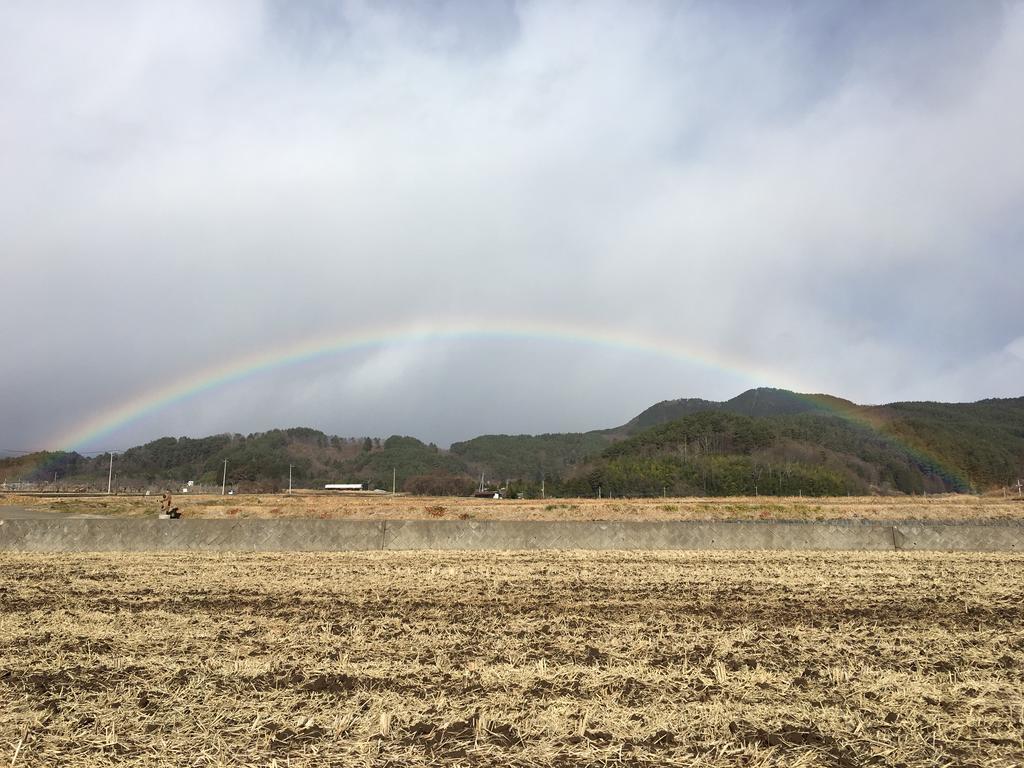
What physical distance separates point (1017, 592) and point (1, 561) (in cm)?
1921

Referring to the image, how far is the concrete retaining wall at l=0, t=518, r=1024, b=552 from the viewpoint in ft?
61.0

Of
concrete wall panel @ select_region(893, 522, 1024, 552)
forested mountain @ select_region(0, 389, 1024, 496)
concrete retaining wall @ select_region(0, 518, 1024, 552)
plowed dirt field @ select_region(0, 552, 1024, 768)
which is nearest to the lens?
plowed dirt field @ select_region(0, 552, 1024, 768)

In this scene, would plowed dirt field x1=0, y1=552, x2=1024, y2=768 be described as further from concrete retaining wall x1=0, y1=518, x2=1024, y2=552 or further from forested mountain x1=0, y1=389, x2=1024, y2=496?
forested mountain x1=0, y1=389, x2=1024, y2=496

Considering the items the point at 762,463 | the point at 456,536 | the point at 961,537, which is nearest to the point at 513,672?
the point at 456,536

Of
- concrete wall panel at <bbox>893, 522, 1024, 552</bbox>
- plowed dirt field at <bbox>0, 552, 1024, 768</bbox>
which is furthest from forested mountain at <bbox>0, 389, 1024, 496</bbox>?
plowed dirt field at <bbox>0, 552, 1024, 768</bbox>

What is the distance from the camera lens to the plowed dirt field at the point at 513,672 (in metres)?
4.73

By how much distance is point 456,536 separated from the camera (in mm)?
18891

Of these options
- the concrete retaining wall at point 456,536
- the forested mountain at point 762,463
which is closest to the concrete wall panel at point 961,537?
the concrete retaining wall at point 456,536

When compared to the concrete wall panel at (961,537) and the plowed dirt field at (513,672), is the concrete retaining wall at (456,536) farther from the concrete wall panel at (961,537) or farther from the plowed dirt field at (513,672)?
the plowed dirt field at (513,672)

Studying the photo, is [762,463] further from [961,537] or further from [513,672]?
[513,672]

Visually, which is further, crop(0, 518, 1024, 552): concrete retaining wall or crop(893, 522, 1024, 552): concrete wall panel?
crop(0, 518, 1024, 552): concrete retaining wall

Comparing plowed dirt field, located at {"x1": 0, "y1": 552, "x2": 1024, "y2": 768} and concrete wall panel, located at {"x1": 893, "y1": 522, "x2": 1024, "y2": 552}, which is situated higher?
concrete wall panel, located at {"x1": 893, "y1": 522, "x2": 1024, "y2": 552}

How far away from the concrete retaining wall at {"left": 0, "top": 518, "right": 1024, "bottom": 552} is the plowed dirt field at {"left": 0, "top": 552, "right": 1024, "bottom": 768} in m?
6.44

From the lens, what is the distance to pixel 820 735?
491 centimetres
